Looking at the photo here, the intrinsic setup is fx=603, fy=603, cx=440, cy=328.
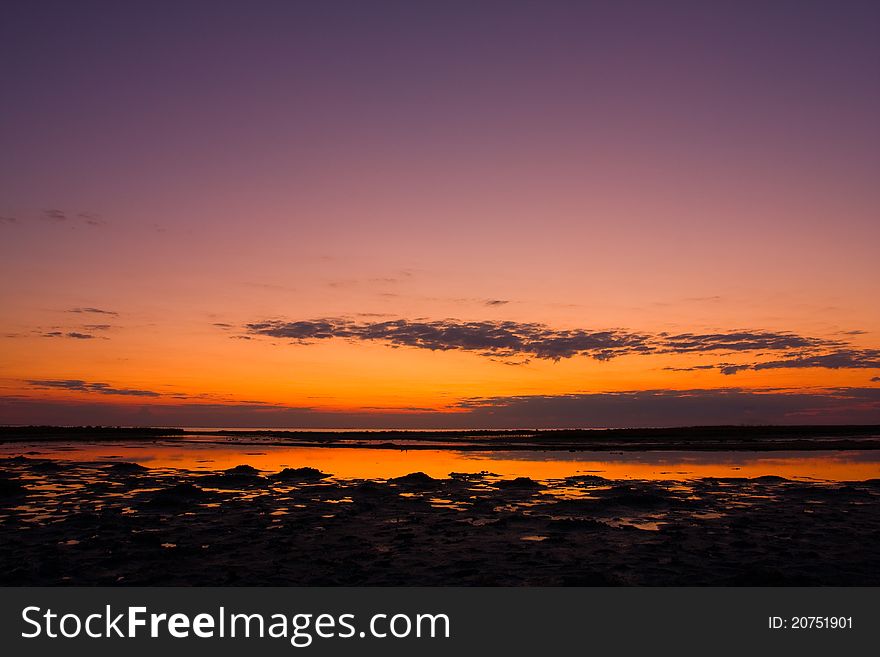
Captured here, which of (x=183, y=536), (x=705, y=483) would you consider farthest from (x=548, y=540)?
(x=705, y=483)

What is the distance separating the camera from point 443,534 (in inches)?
776

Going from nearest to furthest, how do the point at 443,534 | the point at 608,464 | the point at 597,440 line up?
the point at 443,534 → the point at 608,464 → the point at 597,440

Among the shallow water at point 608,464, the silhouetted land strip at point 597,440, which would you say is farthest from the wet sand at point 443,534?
the silhouetted land strip at point 597,440

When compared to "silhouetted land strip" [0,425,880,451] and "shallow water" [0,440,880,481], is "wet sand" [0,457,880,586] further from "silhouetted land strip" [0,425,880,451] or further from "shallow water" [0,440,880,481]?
"silhouetted land strip" [0,425,880,451]

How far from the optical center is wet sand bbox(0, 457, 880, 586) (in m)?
14.7

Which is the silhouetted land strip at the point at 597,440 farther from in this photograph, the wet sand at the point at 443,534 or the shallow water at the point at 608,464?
the wet sand at the point at 443,534

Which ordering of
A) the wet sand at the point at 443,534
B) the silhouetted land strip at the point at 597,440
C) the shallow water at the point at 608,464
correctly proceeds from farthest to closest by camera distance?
the silhouetted land strip at the point at 597,440 → the shallow water at the point at 608,464 → the wet sand at the point at 443,534

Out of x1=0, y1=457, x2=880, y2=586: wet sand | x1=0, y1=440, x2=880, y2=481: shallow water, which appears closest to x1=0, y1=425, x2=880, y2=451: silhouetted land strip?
x1=0, y1=440, x2=880, y2=481: shallow water

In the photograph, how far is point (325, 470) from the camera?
43.4 metres

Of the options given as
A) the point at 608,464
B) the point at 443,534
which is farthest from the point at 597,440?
the point at 443,534

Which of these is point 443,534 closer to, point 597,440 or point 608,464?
point 608,464

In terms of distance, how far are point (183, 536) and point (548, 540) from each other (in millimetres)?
11496

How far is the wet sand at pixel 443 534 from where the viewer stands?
14.7 m

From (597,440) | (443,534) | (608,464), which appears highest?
(443,534)
